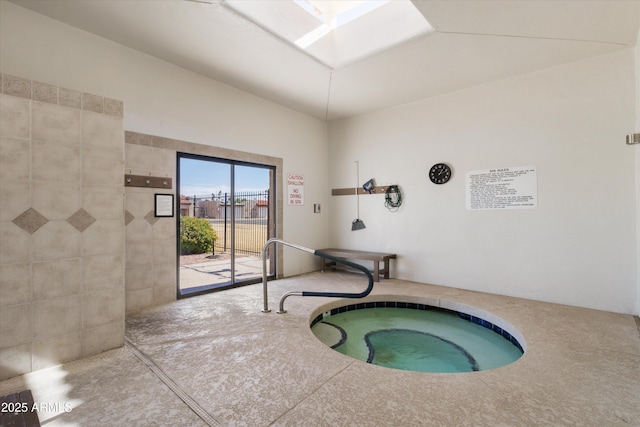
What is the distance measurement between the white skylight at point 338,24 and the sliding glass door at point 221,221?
2.01 meters

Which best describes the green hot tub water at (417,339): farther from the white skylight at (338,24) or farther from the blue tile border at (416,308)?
the white skylight at (338,24)

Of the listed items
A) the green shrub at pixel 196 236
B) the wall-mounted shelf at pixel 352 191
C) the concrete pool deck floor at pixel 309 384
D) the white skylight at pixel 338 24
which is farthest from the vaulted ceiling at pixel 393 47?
the concrete pool deck floor at pixel 309 384

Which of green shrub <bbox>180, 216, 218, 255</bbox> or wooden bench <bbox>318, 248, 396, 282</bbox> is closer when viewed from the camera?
green shrub <bbox>180, 216, 218, 255</bbox>

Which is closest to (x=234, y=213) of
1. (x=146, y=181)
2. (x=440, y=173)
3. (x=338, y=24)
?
(x=146, y=181)

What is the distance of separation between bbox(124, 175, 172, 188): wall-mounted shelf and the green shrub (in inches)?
20.1

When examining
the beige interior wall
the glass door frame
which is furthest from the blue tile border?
the beige interior wall

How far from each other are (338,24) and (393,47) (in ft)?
2.57

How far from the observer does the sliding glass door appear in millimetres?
3992

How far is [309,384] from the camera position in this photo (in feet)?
6.34

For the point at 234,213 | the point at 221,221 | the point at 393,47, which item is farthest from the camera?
the point at 234,213

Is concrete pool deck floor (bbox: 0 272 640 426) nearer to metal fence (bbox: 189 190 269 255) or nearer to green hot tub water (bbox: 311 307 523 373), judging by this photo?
green hot tub water (bbox: 311 307 523 373)

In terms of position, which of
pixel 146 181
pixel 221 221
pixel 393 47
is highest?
pixel 393 47

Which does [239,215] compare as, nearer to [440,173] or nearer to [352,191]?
Answer: [352,191]

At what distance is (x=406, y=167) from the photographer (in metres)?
5.03
